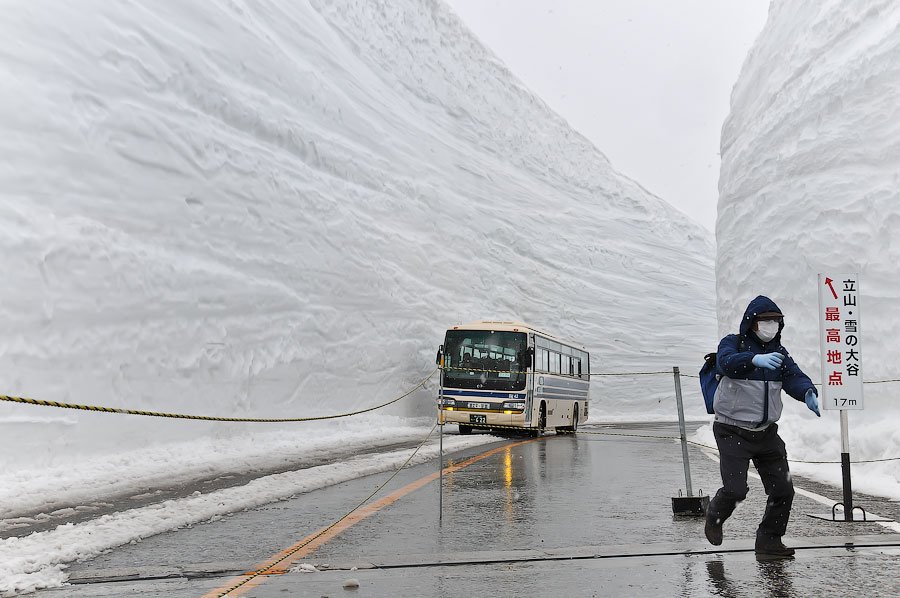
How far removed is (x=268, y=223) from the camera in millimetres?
22719

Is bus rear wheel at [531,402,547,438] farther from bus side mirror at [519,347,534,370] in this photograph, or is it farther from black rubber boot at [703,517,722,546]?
black rubber boot at [703,517,722,546]

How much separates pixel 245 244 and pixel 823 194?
1369cm

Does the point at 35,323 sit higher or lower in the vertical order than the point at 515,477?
higher

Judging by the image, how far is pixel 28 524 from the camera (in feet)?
23.2

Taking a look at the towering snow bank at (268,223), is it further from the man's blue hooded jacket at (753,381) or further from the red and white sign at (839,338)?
the red and white sign at (839,338)

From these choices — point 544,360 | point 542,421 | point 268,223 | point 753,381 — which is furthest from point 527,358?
point 753,381

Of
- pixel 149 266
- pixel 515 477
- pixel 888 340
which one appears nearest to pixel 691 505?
pixel 515 477

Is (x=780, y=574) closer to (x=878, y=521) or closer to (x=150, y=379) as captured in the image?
(x=878, y=521)

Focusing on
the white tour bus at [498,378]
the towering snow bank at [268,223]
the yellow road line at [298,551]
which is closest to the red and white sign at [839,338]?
the yellow road line at [298,551]

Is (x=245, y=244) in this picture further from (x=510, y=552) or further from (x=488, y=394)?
(x=510, y=552)

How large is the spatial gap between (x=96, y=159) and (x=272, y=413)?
6976 mm

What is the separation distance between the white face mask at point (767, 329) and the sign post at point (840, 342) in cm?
258

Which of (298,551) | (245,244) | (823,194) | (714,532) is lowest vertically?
(298,551)

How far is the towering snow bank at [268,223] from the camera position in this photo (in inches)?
557
